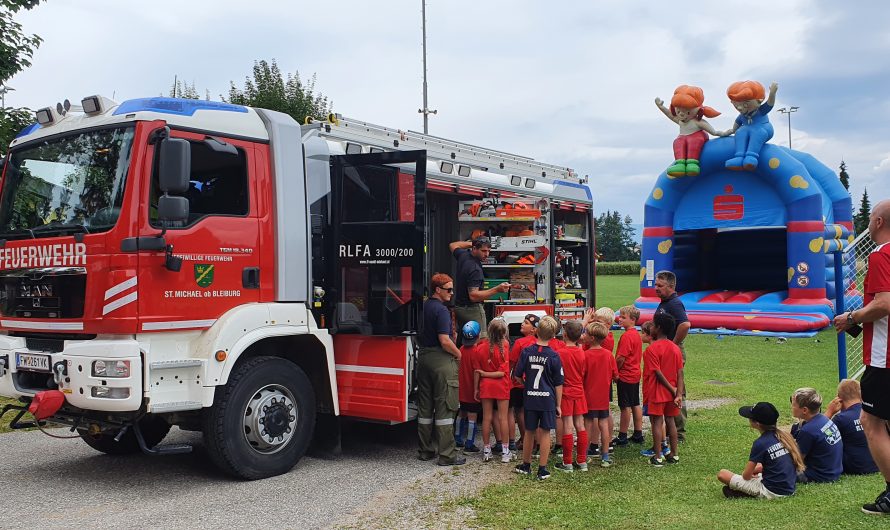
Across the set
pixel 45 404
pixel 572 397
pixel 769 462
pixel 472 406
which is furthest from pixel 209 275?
pixel 769 462

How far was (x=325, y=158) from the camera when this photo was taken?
7.25m

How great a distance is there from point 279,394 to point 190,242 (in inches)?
58.5

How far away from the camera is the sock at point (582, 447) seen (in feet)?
21.9

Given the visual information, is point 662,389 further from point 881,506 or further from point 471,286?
point 471,286

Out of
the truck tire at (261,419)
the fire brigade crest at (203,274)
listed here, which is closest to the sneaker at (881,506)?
the truck tire at (261,419)

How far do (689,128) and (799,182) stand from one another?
3.03 metres

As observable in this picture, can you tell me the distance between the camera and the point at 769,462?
5570mm

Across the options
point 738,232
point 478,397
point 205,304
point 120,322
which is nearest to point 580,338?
point 478,397

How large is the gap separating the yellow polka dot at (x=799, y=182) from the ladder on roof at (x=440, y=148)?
25.2 feet

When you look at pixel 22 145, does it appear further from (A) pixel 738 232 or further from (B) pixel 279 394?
(A) pixel 738 232

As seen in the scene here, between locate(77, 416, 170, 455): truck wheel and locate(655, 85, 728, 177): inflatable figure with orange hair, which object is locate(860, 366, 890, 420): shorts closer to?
locate(77, 416, 170, 455): truck wheel

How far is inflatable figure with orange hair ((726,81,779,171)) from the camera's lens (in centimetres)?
1797

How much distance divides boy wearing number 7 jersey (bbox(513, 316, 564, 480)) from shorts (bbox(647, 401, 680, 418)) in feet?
2.82

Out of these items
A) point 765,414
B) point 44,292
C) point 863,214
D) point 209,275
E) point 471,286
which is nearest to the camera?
point 765,414
